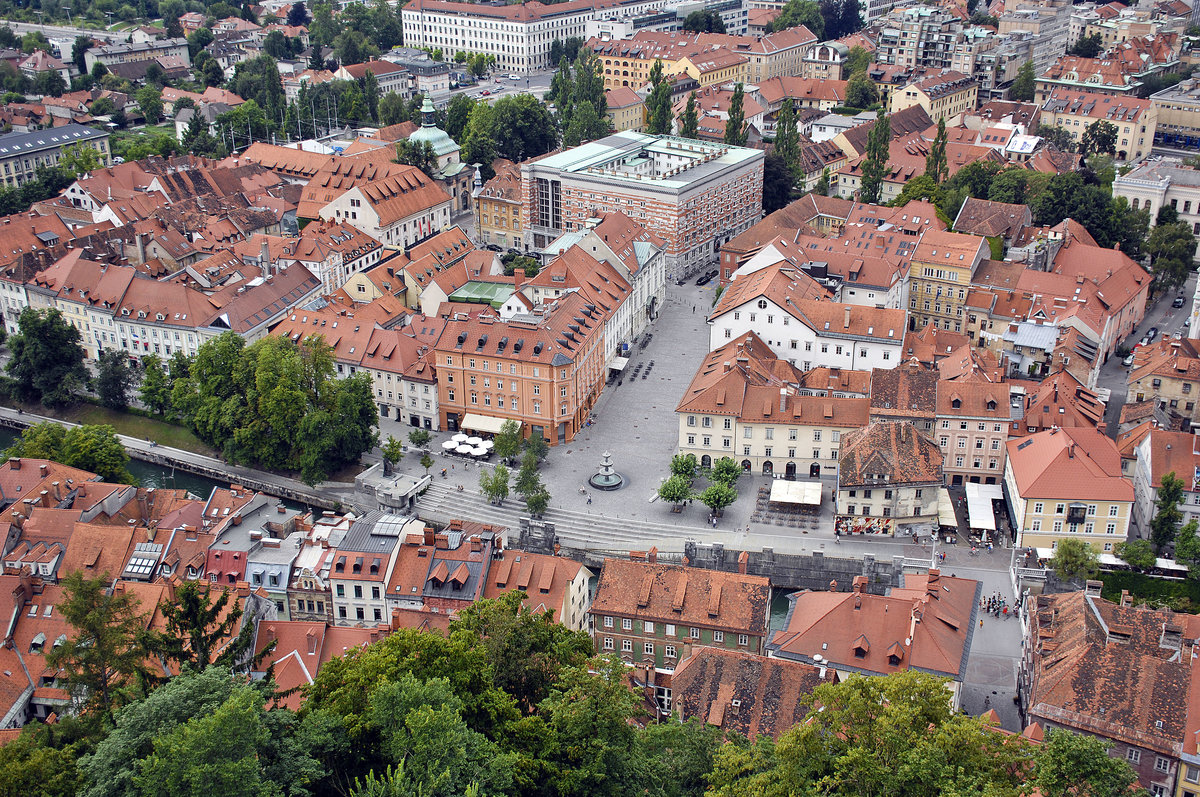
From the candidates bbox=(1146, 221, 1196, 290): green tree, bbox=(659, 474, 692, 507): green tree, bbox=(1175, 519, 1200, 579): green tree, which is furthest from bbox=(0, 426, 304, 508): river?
bbox=(1146, 221, 1196, 290): green tree

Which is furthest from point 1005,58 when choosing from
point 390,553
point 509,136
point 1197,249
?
point 390,553

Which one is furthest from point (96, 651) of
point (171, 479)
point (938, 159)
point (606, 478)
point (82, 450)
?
point (938, 159)

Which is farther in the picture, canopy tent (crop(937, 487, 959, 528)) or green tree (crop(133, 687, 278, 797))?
canopy tent (crop(937, 487, 959, 528))

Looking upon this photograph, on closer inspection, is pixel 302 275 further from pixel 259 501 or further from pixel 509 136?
pixel 509 136

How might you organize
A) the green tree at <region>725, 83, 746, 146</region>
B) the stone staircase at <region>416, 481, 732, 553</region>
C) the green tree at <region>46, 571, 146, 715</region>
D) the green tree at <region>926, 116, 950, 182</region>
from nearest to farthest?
the green tree at <region>46, 571, 146, 715</region> < the stone staircase at <region>416, 481, 732, 553</region> < the green tree at <region>926, 116, 950, 182</region> < the green tree at <region>725, 83, 746, 146</region>

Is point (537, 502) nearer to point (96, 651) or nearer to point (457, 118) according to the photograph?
point (96, 651)

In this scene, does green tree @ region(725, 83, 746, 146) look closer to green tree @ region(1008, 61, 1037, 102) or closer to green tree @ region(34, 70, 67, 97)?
green tree @ region(1008, 61, 1037, 102)

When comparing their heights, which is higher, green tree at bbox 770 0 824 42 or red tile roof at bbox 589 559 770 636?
green tree at bbox 770 0 824 42
